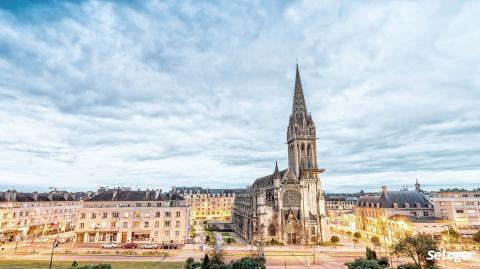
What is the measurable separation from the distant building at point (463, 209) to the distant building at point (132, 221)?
70.6 m

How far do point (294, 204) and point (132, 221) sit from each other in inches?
1761

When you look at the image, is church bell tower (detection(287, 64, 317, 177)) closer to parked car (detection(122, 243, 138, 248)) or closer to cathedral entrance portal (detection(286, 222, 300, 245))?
cathedral entrance portal (detection(286, 222, 300, 245))

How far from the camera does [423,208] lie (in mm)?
87562

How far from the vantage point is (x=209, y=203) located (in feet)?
566

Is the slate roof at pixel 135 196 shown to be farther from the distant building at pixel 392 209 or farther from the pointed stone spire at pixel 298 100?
the distant building at pixel 392 209

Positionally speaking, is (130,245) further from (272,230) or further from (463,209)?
(463,209)

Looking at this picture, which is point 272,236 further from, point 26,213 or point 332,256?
point 26,213

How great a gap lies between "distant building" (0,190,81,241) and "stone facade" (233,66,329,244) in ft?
210

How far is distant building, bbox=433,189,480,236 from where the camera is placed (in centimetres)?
7681

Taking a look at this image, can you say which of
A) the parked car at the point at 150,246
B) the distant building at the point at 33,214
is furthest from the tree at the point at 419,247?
the distant building at the point at 33,214

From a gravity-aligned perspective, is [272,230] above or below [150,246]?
above

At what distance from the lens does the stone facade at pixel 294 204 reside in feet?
269

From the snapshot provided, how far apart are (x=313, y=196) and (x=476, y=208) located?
1645 inches

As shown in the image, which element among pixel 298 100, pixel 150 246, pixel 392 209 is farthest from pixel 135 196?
pixel 392 209
